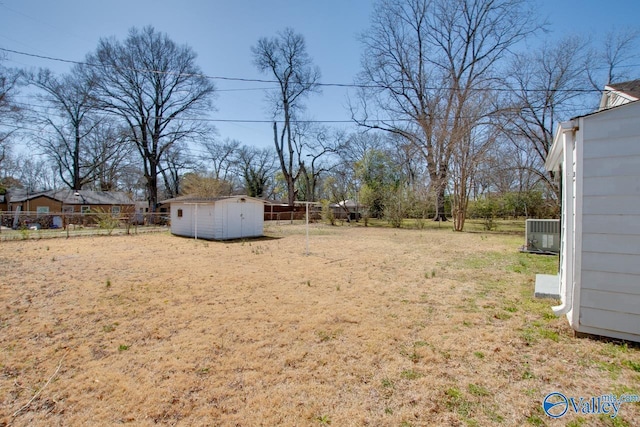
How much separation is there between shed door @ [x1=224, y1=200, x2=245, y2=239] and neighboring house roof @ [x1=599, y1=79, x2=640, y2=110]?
12.9 meters

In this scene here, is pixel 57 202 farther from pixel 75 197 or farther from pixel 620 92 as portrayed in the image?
→ pixel 620 92

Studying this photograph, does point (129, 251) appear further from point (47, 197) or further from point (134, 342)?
point (47, 197)

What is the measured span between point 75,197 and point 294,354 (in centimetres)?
3064

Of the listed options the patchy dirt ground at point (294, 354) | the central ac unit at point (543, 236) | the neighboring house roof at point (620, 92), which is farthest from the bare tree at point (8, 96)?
the central ac unit at point (543, 236)

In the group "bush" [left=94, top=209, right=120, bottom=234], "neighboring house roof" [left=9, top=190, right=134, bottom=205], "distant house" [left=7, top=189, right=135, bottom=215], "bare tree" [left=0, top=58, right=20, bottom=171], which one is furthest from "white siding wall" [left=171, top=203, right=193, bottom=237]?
"neighboring house roof" [left=9, top=190, right=134, bottom=205]

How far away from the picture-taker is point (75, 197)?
25.6m

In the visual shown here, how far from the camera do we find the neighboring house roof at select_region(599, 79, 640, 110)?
5.34 meters

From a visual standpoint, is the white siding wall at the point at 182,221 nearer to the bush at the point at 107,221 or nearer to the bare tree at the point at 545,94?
the bush at the point at 107,221

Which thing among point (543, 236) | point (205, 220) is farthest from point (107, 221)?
point (543, 236)

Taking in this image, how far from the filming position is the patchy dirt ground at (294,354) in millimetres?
2148

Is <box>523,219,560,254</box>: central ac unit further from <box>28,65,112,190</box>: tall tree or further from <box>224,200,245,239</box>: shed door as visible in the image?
<box>28,65,112,190</box>: tall tree

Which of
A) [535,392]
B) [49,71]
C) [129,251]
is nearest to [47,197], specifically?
[49,71]

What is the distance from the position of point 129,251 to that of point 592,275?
11145mm

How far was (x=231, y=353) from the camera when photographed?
301 centimetres
